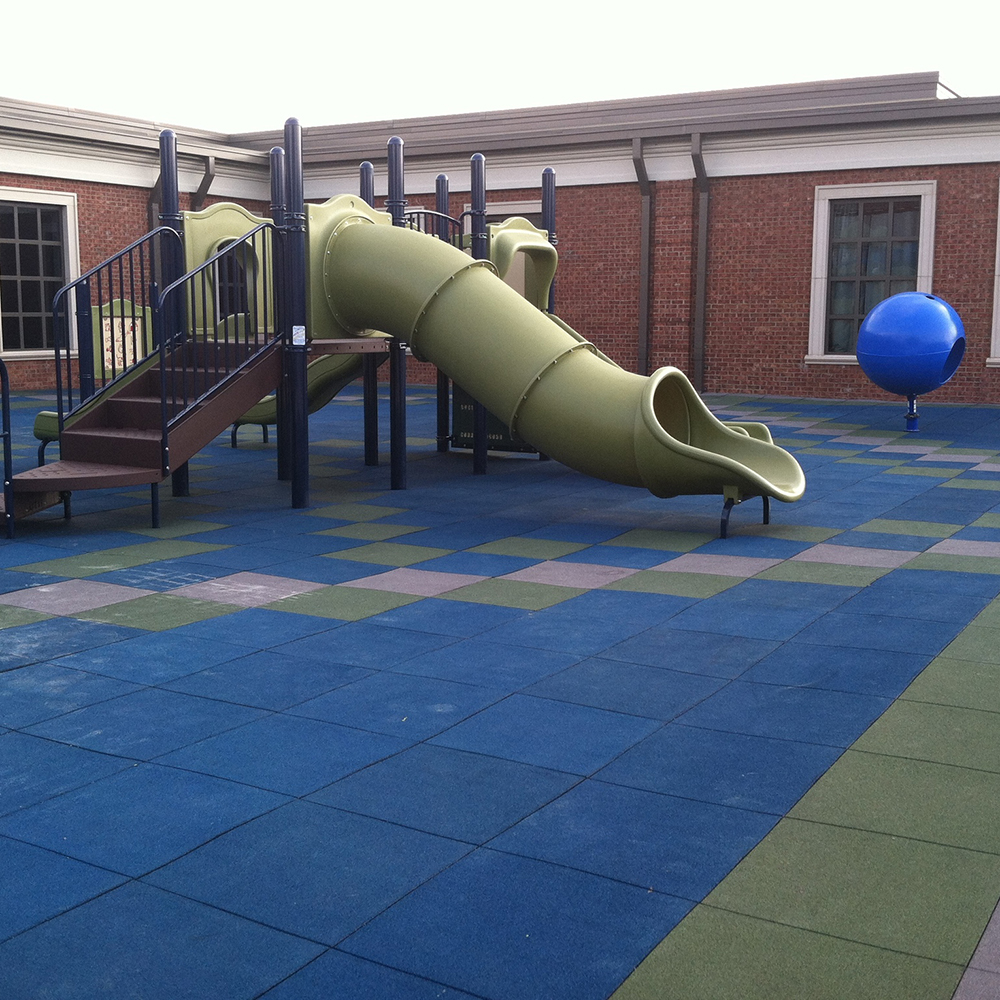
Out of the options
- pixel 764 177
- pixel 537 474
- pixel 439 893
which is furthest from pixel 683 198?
pixel 439 893

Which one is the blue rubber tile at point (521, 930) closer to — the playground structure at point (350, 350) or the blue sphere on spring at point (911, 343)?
the playground structure at point (350, 350)

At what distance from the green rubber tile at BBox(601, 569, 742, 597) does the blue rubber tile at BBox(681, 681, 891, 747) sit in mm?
1650

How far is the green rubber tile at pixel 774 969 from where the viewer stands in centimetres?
259

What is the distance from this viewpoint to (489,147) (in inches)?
799

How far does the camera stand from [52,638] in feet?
17.9

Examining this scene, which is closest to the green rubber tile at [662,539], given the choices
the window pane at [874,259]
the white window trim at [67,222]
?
the window pane at [874,259]

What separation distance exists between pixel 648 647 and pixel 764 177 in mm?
14759

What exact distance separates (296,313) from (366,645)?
4395mm

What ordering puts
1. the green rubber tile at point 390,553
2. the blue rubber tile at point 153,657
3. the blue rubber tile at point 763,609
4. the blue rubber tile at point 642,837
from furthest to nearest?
the green rubber tile at point 390,553
the blue rubber tile at point 763,609
the blue rubber tile at point 153,657
the blue rubber tile at point 642,837

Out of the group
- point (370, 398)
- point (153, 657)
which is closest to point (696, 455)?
point (153, 657)

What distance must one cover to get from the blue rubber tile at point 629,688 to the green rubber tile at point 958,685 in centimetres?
79

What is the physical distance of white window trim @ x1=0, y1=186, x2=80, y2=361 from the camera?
1836 cm

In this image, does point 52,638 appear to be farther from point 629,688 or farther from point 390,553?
point 629,688

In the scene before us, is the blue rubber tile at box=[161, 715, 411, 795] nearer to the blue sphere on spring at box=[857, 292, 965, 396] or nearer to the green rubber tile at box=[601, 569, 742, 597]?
the green rubber tile at box=[601, 569, 742, 597]
